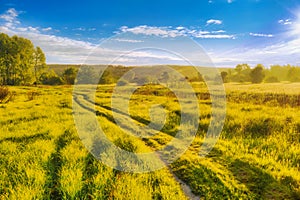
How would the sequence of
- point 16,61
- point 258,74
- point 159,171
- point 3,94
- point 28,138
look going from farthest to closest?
point 258,74, point 16,61, point 3,94, point 28,138, point 159,171

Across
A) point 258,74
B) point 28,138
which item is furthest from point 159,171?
point 258,74

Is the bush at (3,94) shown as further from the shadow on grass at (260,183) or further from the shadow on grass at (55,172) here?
the shadow on grass at (260,183)

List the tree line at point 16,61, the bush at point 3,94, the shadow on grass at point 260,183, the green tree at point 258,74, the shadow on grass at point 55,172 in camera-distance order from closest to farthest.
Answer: the shadow on grass at point 260,183 < the shadow on grass at point 55,172 < the bush at point 3,94 < the tree line at point 16,61 < the green tree at point 258,74

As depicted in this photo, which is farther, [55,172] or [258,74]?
Answer: [258,74]

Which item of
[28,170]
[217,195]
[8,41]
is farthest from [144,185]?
[8,41]

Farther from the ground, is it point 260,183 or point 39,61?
point 39,61

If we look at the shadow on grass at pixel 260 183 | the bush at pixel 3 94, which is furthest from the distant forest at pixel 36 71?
the shadow on grass at pixel 260 183

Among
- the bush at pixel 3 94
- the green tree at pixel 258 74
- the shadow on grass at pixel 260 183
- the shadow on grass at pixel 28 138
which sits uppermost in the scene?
the green tree at pixel 258 74

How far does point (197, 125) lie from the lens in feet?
42.5

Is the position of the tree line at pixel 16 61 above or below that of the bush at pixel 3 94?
above

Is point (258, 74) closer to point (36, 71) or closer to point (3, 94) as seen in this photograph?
point (36, 71)

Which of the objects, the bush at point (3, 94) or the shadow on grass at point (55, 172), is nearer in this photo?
the shadow on grass at point (55, 172)

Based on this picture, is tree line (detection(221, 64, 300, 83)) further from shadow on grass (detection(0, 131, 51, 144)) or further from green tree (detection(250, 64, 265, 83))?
shadow on grass (detection(0, 131, 51, 144))

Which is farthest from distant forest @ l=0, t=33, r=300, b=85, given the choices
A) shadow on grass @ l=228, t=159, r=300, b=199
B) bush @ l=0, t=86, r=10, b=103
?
shadow on grass @ l=228, t=159, r=300, b=199
